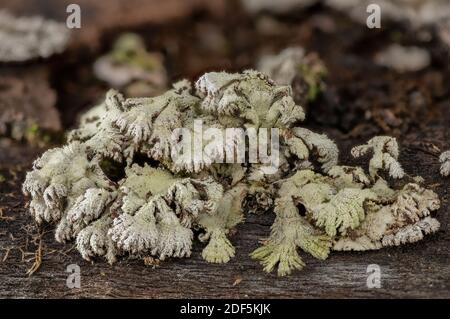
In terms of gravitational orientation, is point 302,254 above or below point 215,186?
below

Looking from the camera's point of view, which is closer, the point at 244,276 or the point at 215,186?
the point at 244,276

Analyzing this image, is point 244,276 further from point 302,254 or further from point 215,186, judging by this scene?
point 215,186

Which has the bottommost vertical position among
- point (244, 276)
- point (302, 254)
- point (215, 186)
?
point (244, 276)

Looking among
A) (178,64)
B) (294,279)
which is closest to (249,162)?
(294,279)

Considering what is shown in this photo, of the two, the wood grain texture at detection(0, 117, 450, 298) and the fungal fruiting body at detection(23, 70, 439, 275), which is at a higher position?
the fungal fruiting body at detection(23, 70, 439, 275)

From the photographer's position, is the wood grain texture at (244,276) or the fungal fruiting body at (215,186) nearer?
the wood grain texture at (244,276)

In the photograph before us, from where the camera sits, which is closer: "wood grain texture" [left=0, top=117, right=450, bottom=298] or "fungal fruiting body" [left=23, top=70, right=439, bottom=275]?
"wood grain texture" [left=0, top=117, right=450, bottom=298]

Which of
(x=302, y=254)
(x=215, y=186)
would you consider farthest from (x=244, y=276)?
(x=215, y=186)

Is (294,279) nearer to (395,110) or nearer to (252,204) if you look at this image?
(252,204)
